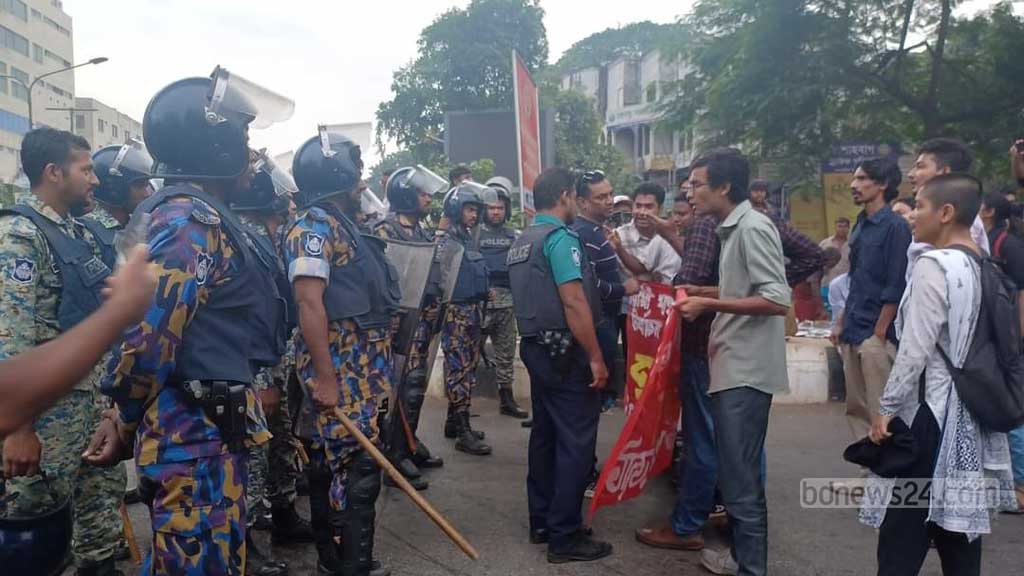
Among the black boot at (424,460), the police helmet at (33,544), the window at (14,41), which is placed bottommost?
the black boot at (424,460)

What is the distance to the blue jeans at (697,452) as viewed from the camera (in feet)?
12.5

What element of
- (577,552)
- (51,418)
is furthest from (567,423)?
(51,418)

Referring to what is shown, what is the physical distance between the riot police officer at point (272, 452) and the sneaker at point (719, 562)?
206 centimetres

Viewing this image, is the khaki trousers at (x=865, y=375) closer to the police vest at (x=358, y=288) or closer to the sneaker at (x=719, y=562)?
the sneaker at (x=719, y=562)

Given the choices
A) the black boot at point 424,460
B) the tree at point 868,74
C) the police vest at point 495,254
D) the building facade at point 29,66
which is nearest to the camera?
the black boot at point 424,460

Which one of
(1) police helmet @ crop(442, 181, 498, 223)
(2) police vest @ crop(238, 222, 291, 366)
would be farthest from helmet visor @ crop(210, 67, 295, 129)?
(1) police helmet @ crop(442, 181, 498, 223)

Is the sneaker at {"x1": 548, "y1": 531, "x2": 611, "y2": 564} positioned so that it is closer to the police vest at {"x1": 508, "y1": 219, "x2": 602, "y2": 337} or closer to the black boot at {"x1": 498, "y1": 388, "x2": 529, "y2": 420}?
the police vest at {"x1": 508, "y1": 219, "x2": 602, "y2": 337}

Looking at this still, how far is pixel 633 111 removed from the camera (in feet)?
149

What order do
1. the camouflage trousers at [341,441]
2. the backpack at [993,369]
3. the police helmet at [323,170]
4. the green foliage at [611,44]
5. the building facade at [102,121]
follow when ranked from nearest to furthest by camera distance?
the backpack at [993,369]
the camouflage trousers at [341,441]
the police helmet at [323,170]
the building facade at [102,121]
the green foliage at [611,44]

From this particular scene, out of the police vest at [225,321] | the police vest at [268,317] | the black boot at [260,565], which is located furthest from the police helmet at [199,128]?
the black boot at [260,565]

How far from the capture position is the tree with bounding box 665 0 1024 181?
11.9 m

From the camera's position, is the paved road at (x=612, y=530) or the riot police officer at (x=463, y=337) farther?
the riot police officer at (x=463, y=337)

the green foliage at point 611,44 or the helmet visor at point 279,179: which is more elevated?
the green foliage at point 611,44

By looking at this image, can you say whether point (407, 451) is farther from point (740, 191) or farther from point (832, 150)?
point (832, 150)
